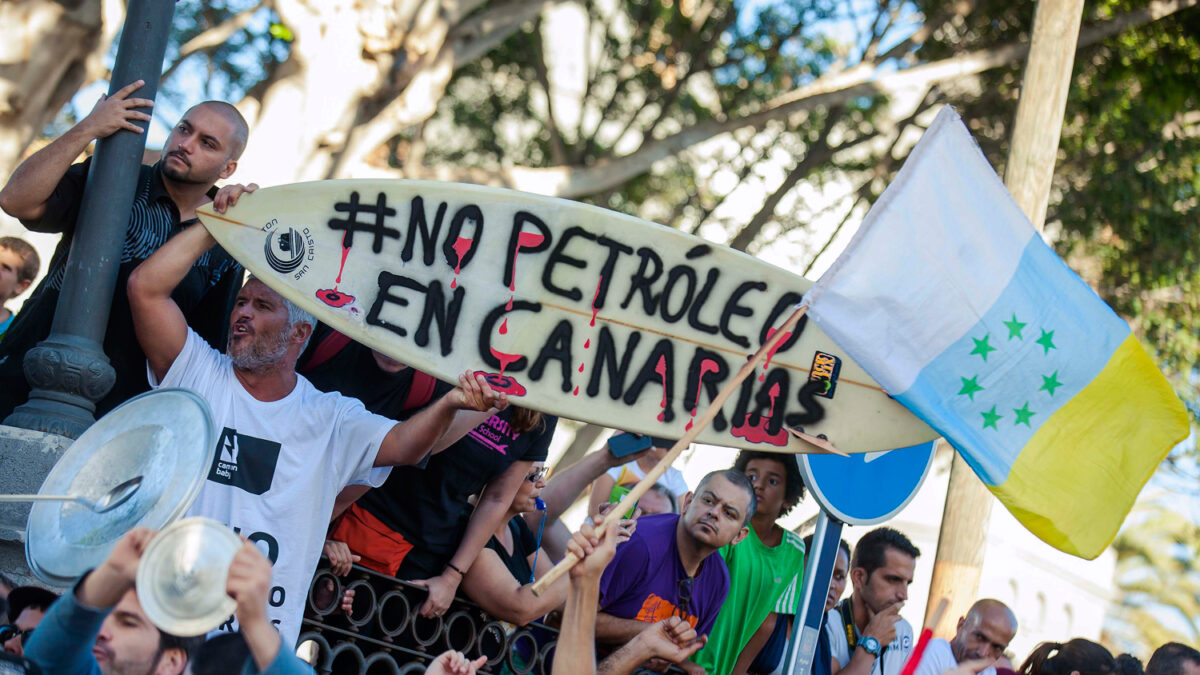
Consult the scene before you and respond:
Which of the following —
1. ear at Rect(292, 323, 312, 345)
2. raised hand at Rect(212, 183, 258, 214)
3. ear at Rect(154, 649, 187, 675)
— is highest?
raised hand at Rect(212, 183, 258, 214)

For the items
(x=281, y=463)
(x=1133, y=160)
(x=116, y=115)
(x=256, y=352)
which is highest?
(x=1133, y=160)

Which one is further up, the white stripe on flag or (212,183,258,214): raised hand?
the white stripe on flag

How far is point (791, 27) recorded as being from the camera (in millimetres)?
13062

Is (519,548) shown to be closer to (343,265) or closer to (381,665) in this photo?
(381,665)

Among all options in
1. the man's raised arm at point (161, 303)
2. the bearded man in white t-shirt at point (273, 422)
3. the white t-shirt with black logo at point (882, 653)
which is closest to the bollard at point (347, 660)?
the bearded man in white t-shirt at point (273, 422)

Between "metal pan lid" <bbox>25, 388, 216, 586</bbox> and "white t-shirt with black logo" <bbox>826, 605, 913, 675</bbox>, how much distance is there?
307 cm

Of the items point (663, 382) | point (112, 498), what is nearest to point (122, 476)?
point (112, 498)

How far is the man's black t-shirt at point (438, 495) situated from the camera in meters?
4.34

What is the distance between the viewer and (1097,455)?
15.3 ft

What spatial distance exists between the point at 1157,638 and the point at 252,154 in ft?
103

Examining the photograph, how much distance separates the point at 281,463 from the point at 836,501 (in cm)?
210

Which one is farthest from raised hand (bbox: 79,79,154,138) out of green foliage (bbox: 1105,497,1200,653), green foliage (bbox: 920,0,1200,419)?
green foliage (bbox: 1105,497,1200,653)

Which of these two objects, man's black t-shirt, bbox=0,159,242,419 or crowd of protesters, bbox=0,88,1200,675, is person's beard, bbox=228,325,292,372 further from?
man's black t-shirt, bbox=0,159,242,419

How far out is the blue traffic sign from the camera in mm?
4781
